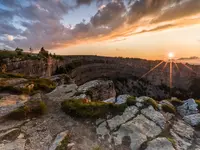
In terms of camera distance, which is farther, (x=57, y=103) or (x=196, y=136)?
(x=57, y=103)

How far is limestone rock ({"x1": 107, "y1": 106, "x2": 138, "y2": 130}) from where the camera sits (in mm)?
9867

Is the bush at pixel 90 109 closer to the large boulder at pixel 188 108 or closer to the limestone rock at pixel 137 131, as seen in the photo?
the limestone rock at pixel 137 131

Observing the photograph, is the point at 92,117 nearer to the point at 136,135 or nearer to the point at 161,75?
the point at 136,135

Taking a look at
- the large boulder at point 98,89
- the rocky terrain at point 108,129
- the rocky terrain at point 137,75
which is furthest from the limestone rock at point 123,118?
the rocky terrain at point 137,75

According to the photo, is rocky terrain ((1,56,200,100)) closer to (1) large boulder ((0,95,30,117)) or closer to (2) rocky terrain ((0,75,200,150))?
(1) large boulder ((0,95,30,117))

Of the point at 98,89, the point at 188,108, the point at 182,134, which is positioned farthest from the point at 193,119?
the point at 98,89

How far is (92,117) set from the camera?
34.4 feet

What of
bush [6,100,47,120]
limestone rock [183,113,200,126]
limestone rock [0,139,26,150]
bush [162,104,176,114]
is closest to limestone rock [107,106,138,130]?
bush [162,104,176,114]

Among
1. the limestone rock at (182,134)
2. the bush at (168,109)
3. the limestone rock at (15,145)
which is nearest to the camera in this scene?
the limestone rock at (15,145)

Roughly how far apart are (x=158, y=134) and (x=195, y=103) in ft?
20.2

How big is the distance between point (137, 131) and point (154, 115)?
2.34 meters

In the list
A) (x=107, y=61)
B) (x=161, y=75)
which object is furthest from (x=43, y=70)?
(x=161, y=75)

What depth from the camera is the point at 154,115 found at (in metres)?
11.1

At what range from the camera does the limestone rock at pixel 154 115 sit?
10.4 meters
